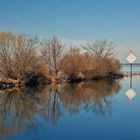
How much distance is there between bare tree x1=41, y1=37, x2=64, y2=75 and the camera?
150 feet

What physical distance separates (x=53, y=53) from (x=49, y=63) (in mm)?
2185

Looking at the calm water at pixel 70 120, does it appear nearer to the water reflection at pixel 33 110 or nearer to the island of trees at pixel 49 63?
the water reflection at pixel 33 110

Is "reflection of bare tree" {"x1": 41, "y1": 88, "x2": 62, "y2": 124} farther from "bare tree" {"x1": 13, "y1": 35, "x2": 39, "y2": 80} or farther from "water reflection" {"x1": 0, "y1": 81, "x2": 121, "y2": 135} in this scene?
"bare tree" {"x1": 13, "y1": 35, "x2": 39, "y2": 80}

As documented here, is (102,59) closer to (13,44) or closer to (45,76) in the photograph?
(45,76)

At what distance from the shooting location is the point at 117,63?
59.6 metres

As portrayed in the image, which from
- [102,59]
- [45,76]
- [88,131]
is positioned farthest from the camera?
[102,59]

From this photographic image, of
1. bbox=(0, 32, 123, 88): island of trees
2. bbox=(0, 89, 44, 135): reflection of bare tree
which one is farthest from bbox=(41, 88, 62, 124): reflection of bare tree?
bbox=(0, 32, 123, 88): island of trees

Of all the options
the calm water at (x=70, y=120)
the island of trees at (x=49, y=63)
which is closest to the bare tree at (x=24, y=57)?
the island of trees at (x=49, y=63)

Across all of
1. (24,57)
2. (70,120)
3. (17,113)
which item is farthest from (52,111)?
(24,57)

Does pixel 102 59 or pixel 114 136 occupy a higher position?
pixel 102 59

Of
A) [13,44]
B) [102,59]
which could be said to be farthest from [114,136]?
[102,59]

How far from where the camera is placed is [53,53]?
47.6m

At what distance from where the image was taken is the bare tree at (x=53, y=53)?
45600 mm

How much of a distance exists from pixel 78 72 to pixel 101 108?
2821cm
